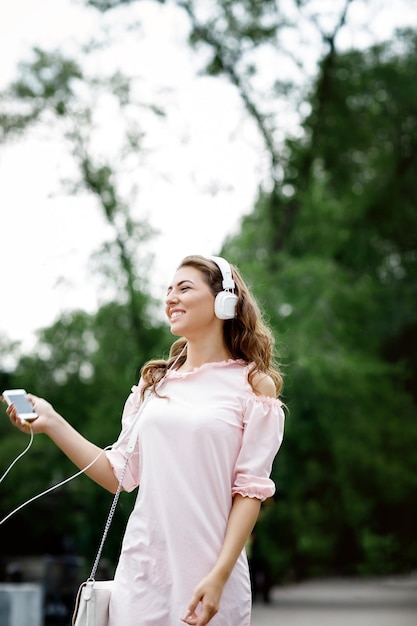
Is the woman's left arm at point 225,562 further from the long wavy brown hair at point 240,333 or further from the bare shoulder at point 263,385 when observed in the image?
the long wavy brown hair at point 240,333

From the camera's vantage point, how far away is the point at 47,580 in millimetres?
11641

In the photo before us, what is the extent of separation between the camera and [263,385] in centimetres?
322

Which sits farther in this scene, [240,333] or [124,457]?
[240,333]

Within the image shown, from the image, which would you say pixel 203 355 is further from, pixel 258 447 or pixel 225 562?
pixel 225 562

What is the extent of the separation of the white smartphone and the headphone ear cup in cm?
64

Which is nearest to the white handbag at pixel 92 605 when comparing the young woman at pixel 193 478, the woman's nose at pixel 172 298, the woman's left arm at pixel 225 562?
the young woman at pixel 193 478

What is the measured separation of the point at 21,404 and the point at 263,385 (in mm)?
728

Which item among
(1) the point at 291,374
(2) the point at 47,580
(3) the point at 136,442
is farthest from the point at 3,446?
(3) the point at 136,442

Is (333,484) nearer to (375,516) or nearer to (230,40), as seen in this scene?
(375,516)

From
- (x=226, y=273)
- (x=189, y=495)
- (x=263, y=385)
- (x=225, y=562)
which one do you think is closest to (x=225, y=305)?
(x=226, y=273)

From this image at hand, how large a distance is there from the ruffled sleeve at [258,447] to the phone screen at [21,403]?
0.64m

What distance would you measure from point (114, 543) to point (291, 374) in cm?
400

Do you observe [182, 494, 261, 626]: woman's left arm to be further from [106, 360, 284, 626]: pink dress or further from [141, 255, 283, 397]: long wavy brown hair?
[141, 255, 283, 397]: long wavy brown hair

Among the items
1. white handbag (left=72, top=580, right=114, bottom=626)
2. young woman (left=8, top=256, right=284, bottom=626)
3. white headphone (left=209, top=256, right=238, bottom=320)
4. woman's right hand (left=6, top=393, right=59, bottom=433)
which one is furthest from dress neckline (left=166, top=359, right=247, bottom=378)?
white handbag (left=72, top=580, right=114, bottom=626)
